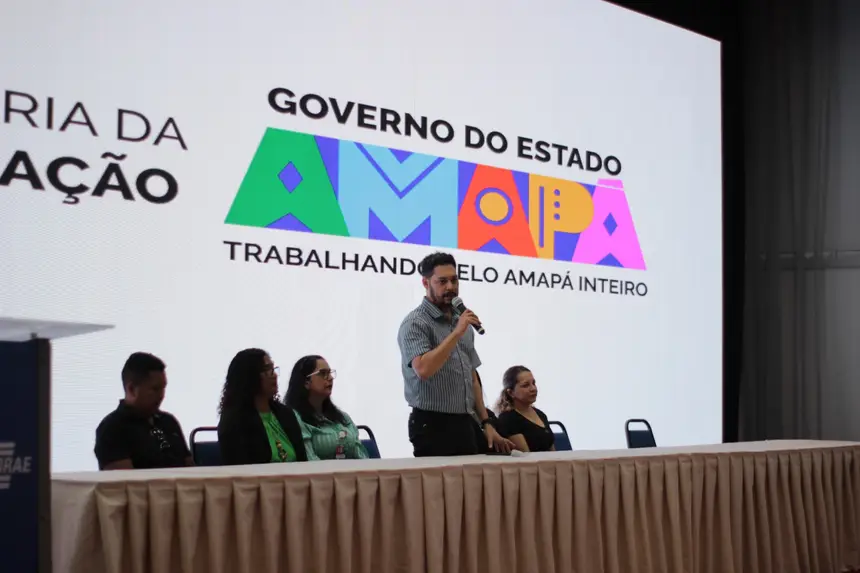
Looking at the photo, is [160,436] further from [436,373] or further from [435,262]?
[435,262]

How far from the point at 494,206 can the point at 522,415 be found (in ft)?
4.41

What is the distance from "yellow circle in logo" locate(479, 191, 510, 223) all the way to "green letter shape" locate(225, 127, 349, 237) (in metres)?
0.88

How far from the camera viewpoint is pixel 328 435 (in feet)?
11.5

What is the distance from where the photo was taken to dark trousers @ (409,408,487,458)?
3.22 metres

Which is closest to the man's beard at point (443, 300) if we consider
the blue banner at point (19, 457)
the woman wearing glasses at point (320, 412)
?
the woman wearing glasses at point (320, 412)

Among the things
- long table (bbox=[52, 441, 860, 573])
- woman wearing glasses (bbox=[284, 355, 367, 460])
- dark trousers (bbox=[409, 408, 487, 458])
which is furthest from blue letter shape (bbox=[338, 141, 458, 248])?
long table (bbox=[52, 441, 860, 573])

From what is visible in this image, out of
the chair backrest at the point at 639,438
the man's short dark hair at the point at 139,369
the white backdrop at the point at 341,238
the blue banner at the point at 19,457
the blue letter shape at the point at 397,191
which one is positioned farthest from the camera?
the chair backrest at the point at 639,438

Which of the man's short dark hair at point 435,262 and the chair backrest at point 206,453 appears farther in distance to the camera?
the chair backrest at point 206,453

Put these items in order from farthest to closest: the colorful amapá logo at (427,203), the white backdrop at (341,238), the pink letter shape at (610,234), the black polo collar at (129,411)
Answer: the pink letter shape at (610,234), the colorful amapá logo at (427,203), the white backdrop at (341,238), the black polo collar at (129,411)

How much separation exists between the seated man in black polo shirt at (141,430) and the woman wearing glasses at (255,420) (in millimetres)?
162

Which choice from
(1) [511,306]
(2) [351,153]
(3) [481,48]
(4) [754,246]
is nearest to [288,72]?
(2) [351,153]

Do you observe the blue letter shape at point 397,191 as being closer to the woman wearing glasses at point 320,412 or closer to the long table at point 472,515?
the woman wearing glasses at point 320,412

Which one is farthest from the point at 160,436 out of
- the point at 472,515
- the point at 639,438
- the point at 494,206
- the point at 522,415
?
the point at 639,438

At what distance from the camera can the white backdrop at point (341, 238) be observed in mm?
3705
